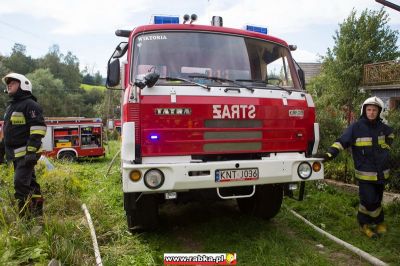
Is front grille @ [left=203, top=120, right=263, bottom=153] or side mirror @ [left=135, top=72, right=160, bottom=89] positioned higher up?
side mirror @ [left=135, top=72, right=160, bottom=89]

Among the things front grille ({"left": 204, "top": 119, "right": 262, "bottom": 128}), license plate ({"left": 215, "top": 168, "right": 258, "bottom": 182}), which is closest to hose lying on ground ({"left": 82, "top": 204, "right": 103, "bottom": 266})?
license plate ({"left": 215, "top": 168, "right": 258, "bottom": 182})

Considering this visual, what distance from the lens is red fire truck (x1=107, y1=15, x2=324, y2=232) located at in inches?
148

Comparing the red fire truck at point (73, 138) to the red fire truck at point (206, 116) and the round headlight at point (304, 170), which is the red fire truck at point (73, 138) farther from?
the round headlight at point (304, 170)

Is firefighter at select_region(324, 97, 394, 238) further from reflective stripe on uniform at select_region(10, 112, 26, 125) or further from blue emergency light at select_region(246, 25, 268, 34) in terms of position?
reflective stripe on uniform at select_region(10, 112, 26, 125)

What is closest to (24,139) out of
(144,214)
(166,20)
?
(144,214)

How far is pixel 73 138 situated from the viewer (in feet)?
52.3

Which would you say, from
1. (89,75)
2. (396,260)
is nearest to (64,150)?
(396,260)

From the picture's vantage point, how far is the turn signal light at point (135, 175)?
143 inches

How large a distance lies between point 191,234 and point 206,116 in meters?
1.72

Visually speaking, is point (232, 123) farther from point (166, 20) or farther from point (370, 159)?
point (370, 159)

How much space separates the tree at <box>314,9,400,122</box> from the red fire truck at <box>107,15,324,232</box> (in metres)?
15.3

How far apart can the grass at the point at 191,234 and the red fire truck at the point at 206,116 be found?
1.53 ft

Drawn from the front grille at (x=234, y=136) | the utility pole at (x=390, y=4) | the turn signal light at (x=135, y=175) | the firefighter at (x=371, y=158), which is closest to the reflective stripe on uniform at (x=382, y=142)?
the firefighter at (x=371, y=158)

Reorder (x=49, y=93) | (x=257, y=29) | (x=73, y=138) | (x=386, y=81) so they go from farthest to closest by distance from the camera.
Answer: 1. (x=49, y=93)
2. (x=73, y=138)
3. (x=386, y=81)
4. (x=257, y=29)
